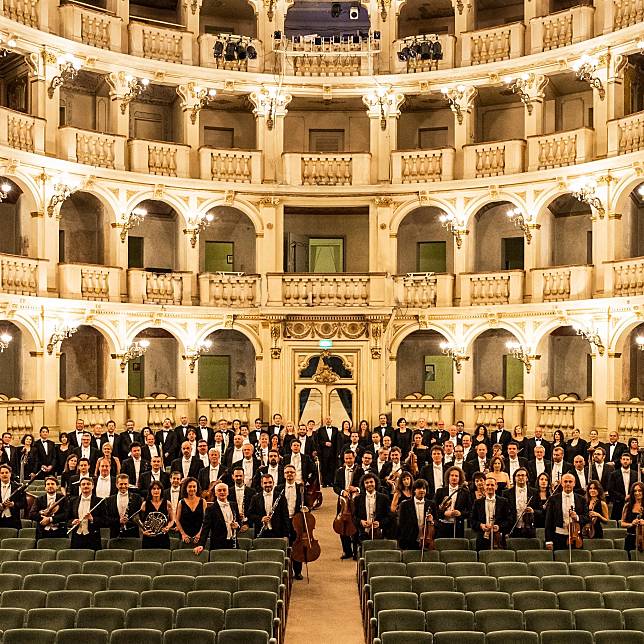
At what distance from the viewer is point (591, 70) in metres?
26.0

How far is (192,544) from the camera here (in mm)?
13719

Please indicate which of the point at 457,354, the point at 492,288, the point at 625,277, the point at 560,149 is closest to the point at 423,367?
the point at 457,354

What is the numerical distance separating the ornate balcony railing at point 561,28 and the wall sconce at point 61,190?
1265cm

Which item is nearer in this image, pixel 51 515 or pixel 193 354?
pixel 51 515

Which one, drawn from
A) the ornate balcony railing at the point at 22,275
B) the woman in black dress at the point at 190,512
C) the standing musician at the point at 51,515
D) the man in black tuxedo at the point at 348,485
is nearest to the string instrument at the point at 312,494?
the man in black tuxedo at the point at 348,485

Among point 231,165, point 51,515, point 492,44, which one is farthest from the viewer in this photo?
point 231,165

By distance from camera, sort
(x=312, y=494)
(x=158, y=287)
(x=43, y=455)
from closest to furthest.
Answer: (x=312, y=494), (x=43, y=455), (x=158, y=287)

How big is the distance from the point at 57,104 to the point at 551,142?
12838 mm

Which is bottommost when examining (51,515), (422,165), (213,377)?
(51,515)

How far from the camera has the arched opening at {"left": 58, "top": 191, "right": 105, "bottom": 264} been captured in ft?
92.6

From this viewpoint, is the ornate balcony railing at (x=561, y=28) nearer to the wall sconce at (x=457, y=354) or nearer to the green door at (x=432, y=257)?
the green door at (x=432, y=257)

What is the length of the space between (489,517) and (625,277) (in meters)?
12.7

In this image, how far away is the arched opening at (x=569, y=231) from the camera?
2842cm

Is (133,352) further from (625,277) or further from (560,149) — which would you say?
(625,277)
